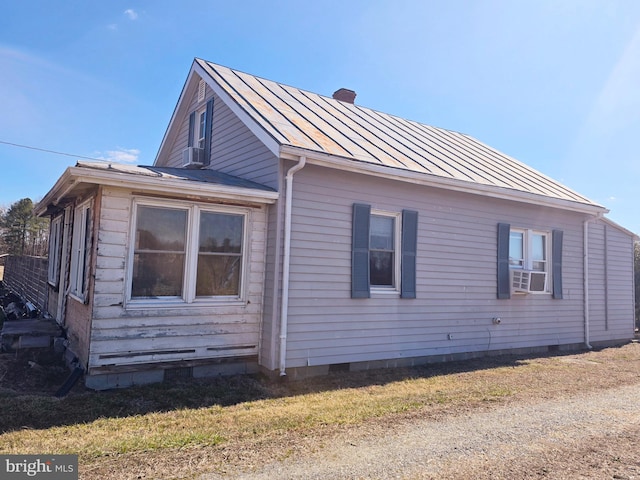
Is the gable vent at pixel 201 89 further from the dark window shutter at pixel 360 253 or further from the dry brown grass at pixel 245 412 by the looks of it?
the dry brown grass at pixel 245 412

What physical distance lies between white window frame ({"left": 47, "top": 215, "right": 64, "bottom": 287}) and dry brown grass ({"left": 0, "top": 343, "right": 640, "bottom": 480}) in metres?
4.58

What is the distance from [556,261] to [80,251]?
971 cm

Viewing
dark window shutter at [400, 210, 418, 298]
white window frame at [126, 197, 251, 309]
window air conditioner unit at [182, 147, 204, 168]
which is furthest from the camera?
window air conditioner unit at [182, 147, 204, 168]

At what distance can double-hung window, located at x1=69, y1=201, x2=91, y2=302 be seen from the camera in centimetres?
657

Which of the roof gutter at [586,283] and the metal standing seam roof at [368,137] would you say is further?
the roof gutter at [586,283]

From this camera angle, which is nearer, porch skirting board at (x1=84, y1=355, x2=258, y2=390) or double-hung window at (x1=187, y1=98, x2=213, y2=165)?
porch skirting board at (x1=84, y1=355, x2=258, y2=390)

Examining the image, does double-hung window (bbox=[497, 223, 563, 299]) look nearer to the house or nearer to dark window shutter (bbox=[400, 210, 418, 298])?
the house

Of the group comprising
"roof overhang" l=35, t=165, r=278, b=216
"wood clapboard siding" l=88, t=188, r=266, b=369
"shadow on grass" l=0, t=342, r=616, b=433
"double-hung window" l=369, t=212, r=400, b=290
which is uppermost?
"roof overhang" l=35, t=165, r=278, b=216

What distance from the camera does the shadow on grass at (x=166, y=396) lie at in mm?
4785

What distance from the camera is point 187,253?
6562 millimetres

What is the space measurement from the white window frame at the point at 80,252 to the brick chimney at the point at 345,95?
24.6 ft

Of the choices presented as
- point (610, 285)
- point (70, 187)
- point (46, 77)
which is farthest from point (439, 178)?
point (46, 77)

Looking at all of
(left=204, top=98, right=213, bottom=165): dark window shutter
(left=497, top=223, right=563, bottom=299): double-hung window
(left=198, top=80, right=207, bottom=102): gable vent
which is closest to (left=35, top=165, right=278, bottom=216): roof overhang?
(left=204, top=98, right=213, bottom=165): dark window shutter

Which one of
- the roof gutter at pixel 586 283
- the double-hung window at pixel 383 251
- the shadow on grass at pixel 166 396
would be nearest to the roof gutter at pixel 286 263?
the shadow on grass at pixel 166 396
